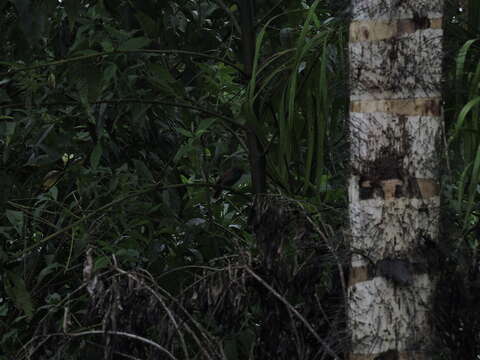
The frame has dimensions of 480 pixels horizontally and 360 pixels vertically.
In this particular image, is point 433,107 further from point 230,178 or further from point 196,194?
point 196,194

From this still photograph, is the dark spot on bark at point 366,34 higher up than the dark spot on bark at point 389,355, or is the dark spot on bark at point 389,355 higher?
the dark spot on bark at point 366,34

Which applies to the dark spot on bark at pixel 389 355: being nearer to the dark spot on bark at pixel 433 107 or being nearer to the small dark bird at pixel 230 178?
the dark spot on bark at pixel 433 107

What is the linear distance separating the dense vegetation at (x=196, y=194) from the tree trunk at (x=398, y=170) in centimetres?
4

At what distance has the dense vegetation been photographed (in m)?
1.32

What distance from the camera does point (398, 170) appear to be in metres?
1.25

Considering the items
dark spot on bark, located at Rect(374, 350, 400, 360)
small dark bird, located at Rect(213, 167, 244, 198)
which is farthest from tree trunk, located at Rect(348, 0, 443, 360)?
small dark bird, located at Rect(213, 167, 244, 198)

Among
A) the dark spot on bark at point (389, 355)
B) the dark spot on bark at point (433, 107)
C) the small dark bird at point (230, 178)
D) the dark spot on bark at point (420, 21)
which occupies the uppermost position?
the dark spot on bark at point (420, 21)

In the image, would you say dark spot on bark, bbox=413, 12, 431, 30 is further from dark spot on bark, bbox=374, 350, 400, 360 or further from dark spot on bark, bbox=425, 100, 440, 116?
dark spot on bark, bbox=374, 350, 400, 360

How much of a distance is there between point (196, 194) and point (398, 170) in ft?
2.81

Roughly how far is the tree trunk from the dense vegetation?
4cm

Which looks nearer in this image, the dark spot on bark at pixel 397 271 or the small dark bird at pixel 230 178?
the dark spot on bark at pixel 397 271

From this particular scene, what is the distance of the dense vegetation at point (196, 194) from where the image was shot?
4.34 ft

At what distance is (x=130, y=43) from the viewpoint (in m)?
1.59

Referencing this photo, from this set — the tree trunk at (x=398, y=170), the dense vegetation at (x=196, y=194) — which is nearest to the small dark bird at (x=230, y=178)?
the dense vegetation at (x=196, y=194)
